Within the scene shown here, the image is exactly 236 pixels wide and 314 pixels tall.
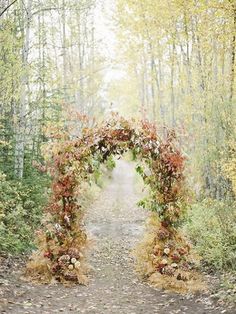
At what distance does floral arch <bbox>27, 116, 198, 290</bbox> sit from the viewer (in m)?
9.96

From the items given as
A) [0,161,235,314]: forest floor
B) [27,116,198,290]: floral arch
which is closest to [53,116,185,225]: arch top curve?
[27,116,198,290]: floral arch

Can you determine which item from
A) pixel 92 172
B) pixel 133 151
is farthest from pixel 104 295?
pixel 133 151

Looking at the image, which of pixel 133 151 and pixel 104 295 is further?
pixel 133 151

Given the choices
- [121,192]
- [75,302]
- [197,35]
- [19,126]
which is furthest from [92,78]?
[75,302]

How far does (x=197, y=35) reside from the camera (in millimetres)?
15430

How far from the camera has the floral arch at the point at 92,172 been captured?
9.96 m

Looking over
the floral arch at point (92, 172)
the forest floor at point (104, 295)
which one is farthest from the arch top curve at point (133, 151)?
the forest floor at point (104, 295)

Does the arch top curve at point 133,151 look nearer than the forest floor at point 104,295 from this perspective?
No

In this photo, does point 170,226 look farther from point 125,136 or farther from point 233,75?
point 233,75

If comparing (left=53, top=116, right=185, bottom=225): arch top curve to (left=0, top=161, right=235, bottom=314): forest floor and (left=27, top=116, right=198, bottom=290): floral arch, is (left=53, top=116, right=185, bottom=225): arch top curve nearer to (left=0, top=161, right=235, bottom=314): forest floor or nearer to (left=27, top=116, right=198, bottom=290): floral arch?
(left=27, top=116, right=198, bottom=290): floral arch

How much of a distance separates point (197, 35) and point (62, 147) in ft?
24.6

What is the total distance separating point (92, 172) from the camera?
33.6 feet

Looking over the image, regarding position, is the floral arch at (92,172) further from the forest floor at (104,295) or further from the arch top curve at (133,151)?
the forest floor at (104,295)

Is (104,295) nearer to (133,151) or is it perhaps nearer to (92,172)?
(92,172)
